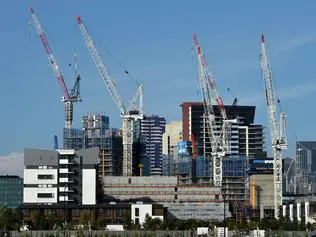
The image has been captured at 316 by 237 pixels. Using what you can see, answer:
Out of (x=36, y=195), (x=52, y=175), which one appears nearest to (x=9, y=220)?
(x=36, y=195)

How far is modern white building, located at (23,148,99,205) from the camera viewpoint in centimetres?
15188

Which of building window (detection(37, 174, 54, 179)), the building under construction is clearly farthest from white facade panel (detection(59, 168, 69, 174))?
the building under construction

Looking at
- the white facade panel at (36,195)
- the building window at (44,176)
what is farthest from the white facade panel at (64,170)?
the white facade panel at (36,195)

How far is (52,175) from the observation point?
15200cm

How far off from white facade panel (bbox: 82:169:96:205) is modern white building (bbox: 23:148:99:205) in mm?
646

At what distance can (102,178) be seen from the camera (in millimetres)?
186125

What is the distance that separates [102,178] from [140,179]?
850 cm

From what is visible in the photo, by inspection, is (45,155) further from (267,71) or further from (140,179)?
(267,71)

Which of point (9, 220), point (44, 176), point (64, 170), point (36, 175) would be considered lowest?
point (9, 220)

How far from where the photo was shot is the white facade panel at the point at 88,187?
6110 inches

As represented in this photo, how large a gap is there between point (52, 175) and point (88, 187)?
7.87 m

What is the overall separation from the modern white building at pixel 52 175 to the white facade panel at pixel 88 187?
65 cm

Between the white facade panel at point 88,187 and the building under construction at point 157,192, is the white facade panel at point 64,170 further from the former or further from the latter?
the building under construction at point 157,192

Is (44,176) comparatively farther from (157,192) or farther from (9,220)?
(157,192)
